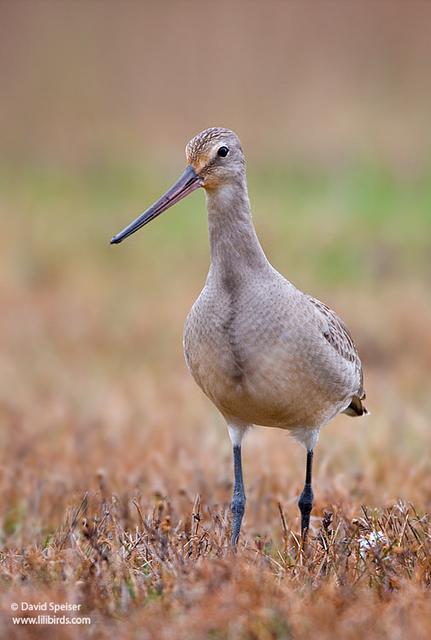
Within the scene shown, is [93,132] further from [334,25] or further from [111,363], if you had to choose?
[111,363]

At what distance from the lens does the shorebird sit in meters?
4.07

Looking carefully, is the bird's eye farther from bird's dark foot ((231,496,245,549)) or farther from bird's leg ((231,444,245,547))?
bird's dark foot ((231,496,245,549))

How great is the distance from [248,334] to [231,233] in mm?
414

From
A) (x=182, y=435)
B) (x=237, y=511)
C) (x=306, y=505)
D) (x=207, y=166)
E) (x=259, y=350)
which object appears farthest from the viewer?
(x=182, y=435)

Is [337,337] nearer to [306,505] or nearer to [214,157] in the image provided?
[306,505]

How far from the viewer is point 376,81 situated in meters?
18.8

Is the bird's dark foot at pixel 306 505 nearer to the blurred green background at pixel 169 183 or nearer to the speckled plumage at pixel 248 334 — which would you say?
the speckled plumage at pixel 248 334

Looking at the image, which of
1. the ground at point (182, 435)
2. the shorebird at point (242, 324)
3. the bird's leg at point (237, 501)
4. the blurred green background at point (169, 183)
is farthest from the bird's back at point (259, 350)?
the blurred green background at point (169, 183)

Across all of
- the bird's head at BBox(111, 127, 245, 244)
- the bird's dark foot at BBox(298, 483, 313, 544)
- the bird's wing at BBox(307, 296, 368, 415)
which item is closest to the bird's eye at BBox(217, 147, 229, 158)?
the bird's head at BBox(111, 127, 245, 244)

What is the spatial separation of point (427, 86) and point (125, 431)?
43.4 feet

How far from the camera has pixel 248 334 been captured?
4055mm

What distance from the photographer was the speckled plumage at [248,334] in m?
4.07

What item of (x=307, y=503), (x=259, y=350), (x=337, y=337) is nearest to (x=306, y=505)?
(x=307, y=503)

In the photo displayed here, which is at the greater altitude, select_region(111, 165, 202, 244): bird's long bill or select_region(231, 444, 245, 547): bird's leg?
select_region(111, 165, 202, 244): bird's long bill
